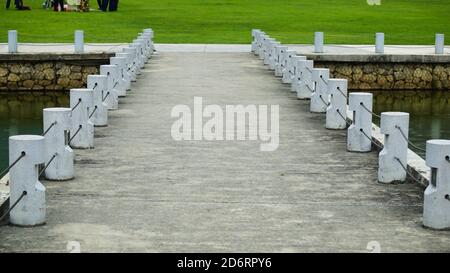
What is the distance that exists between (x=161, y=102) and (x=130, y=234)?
430 inches

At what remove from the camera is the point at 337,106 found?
15727mm

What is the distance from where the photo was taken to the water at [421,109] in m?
22.8

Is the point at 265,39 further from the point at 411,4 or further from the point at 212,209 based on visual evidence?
the point at 411,4

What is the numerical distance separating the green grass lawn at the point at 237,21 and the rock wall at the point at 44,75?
578 cm

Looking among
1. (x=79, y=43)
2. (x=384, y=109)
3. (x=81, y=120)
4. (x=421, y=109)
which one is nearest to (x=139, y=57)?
(x=79, y=43)

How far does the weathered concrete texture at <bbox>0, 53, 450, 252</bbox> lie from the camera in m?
8.69

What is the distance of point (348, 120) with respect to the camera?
16000 mm

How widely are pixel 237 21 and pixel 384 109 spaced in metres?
19.8

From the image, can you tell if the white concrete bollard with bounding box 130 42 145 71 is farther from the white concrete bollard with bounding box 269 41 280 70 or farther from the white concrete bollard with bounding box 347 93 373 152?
the white concrete bollard with bounding box 347 93 373 152

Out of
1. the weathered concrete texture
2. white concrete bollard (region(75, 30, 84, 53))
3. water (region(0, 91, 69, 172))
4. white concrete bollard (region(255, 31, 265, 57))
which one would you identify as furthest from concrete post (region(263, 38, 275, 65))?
the weathered concrete texture

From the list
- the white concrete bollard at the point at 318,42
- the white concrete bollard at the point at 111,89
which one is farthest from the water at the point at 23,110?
the white concrete bollard at the point at 318,42

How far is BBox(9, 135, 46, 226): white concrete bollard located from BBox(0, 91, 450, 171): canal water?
10338 mm

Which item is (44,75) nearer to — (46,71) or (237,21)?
(46,71)
